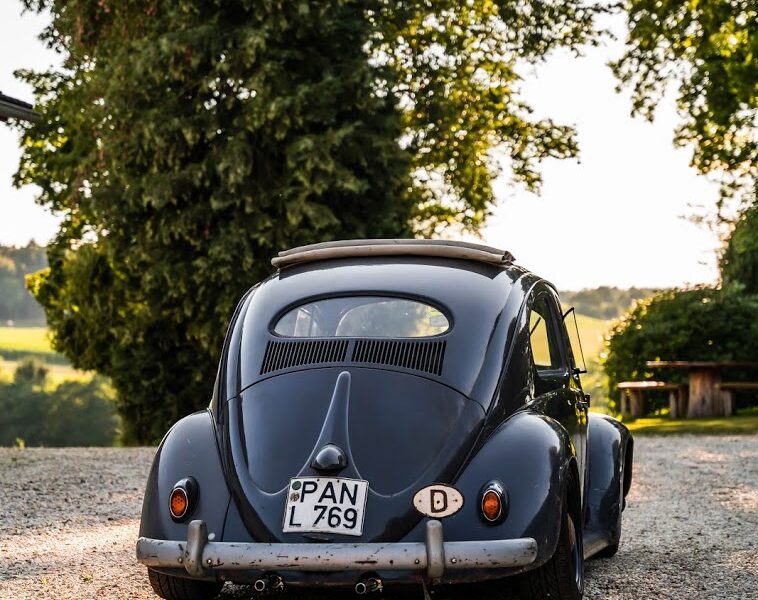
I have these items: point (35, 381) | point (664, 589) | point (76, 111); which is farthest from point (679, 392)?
point (35, 381)

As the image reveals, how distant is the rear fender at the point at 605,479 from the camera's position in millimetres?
6879

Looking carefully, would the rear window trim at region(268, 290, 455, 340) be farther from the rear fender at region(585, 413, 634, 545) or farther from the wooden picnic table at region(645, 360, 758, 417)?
the wooden picnic table at region(645, 360, 758, 417)

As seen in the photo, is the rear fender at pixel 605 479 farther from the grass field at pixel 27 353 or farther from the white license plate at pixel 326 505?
the grass field at pixel 27 353

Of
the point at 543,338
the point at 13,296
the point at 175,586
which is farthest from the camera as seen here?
the point at 13,296

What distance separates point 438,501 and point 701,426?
59.9ft

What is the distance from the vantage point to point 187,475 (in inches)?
209

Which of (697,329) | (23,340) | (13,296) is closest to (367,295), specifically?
(697,329)

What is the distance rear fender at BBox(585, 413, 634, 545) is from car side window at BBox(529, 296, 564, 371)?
75 centimetres

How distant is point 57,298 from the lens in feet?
102

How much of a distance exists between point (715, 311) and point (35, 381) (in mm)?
80575

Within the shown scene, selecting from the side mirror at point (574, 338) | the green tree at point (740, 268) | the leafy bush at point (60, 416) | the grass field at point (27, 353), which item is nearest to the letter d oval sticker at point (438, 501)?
the side mirror at point (574, 338)

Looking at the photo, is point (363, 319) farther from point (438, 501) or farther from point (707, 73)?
point (707, 73)

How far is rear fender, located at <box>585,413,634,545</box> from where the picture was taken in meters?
6.88

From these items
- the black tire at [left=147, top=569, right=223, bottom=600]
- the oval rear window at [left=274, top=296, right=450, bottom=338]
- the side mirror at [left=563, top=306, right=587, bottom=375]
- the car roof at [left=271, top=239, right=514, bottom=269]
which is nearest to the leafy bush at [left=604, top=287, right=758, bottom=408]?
the side mirror at [left=563, top=306, right=587, bottom=375]
